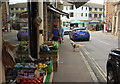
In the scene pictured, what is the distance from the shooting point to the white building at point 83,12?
5872cm

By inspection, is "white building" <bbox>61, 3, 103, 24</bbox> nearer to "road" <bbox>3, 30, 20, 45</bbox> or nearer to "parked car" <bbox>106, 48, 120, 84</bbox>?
"road" <bbox>3, 30, 20, 45</bbox>

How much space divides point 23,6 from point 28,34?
1167mm

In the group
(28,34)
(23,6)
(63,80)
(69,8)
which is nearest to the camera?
(63,80)

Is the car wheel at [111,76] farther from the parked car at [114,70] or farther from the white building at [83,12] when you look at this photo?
the white building at [83,12]

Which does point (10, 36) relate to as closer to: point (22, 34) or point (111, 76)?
point (22, 34)

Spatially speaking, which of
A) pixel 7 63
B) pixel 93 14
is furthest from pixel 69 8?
pixel 7 63

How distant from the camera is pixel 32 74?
4.23m

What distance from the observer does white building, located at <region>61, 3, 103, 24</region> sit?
193 ft

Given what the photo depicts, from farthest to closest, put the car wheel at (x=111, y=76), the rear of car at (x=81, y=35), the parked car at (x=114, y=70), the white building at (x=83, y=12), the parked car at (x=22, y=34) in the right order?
the white building at (x=83, y=12) → the rear of car at (x=81, y=35) → the parked car at (x=22, y=34) → the car wheel at (x=111, y=76) → the parked car at (x=114, y=70)

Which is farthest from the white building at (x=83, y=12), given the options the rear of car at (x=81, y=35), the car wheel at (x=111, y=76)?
the car wheel at (x=111, y=76)

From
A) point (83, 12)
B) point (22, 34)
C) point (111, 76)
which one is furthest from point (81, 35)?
point (83, 12)

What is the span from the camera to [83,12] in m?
60.9

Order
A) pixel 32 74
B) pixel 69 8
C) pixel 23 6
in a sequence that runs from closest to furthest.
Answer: pixel 32 74 < pixel 23 6 < pixel 69 8

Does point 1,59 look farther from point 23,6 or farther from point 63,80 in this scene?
point 23,6
